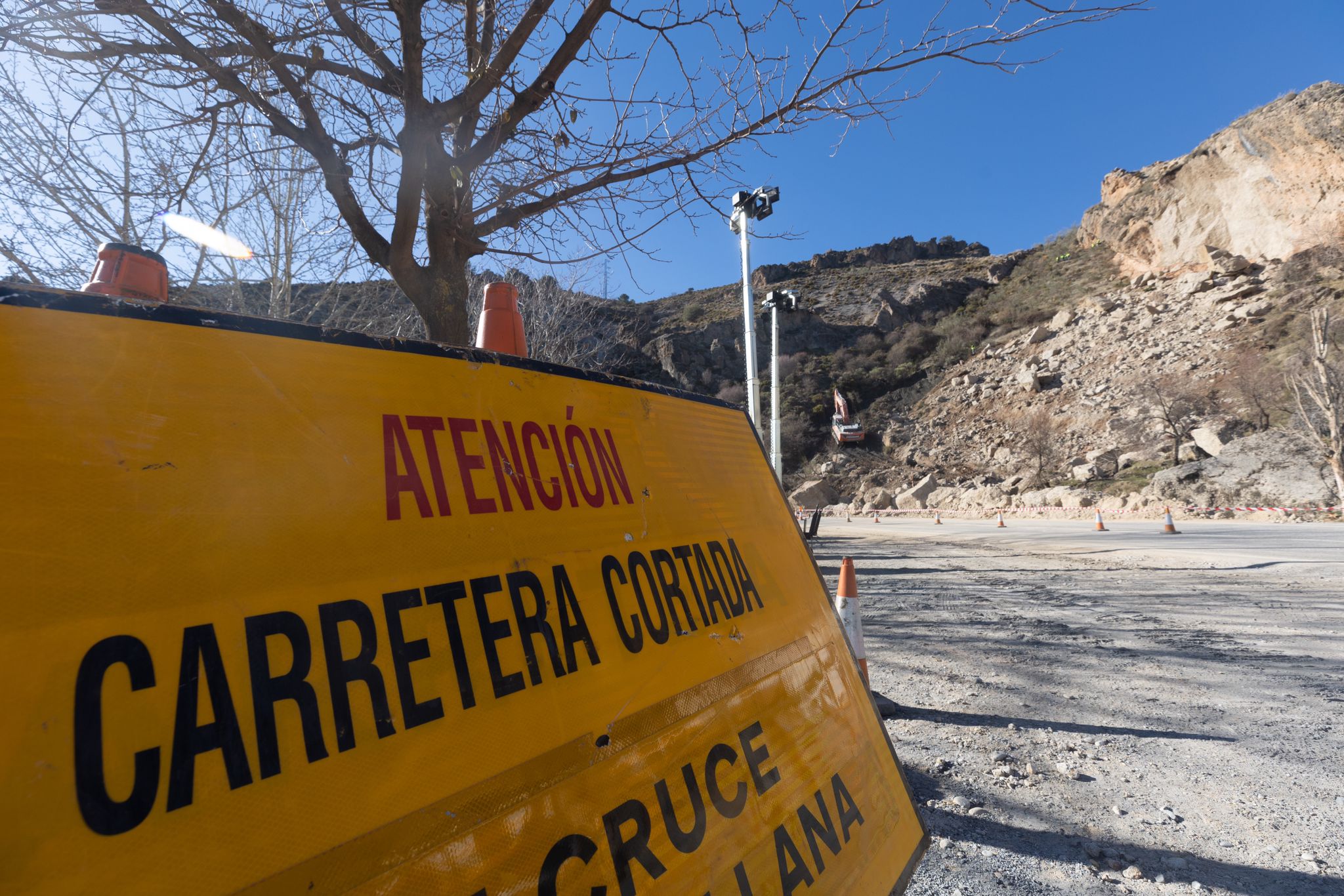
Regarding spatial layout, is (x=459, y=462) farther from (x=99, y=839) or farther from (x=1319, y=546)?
(x=1319, y=546)

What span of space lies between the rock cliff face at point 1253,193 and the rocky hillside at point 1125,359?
0.10 metres

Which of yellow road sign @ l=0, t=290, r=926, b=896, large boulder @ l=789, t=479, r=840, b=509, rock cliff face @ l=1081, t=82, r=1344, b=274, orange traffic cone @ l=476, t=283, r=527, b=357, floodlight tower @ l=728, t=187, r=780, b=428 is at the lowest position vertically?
large boulder @ l=789, t=479, r=840, b=509

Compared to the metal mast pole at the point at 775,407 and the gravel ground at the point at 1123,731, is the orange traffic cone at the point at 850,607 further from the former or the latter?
the metal mast pole at the point at 775,407

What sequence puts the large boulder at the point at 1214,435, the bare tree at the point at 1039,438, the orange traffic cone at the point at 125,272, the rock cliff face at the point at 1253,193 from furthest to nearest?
the rock cliff face at the point at 1253,193
the bare tree at the point at 1039,438
the large boulder at the point at 1214,435
the orange traffic cone at the point at 125,272

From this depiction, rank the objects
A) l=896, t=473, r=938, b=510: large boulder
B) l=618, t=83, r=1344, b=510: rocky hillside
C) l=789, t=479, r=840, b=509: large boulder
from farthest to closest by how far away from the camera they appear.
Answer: l=789, t=479, r=840, b=509: large boulder, l=896, t=473, r=938, b=510: large boulder, l=618, t=83, r=1344, b=510: rocky hillside

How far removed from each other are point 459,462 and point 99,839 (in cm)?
81

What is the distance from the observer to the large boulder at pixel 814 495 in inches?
1409

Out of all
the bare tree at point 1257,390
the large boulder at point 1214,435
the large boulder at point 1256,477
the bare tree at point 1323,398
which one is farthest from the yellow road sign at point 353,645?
the bare tree at point 1257,390

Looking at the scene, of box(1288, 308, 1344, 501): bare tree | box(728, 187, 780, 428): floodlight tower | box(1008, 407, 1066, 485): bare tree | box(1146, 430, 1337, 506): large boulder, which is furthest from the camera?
box(1008, 407, 1066, 485): bare tree

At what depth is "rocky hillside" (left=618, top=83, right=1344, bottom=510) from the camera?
23.7 metres

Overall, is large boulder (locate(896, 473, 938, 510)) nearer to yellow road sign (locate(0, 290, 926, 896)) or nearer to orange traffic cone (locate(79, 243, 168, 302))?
yellow road sign (locate(0, 290, 926, 896))

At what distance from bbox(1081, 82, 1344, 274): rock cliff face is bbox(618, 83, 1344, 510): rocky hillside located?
0.31 feet

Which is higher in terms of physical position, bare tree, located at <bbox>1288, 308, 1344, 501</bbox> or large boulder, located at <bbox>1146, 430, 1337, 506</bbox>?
bare tree, located at <bbox>1288, 308, 1344, 501</bbox>

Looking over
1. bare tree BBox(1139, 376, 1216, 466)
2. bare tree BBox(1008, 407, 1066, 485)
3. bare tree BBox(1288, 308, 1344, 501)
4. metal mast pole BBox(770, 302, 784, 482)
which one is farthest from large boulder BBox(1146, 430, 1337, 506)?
metal mast pole BBox(770, 302, 784, 482)
